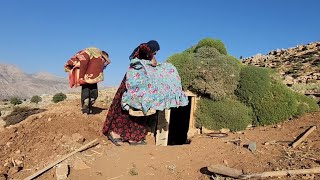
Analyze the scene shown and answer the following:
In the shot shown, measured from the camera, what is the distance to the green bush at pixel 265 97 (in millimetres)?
7539

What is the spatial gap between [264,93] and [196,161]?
2.86 metres

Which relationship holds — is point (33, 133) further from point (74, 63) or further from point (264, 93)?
point (264, 93)

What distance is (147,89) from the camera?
628cm

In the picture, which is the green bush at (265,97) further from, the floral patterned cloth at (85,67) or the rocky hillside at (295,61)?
the rocky hillside at (295,61)

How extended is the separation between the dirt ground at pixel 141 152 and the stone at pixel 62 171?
0.08 metres

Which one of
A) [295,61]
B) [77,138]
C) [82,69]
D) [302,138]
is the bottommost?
[77,138]

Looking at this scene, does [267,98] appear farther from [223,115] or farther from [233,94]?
[223,115]

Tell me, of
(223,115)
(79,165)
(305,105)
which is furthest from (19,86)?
(79,165)

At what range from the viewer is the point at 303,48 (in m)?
22.2

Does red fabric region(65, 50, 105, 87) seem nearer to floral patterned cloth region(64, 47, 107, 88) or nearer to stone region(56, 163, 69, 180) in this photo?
floral patterned cloth region(64, 47, 107, 88)

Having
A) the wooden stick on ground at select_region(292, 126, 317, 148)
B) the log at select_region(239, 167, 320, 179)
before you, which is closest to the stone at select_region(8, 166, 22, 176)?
the log at select_region(239, 167, 320, 179)

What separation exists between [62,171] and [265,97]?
15.2 ft

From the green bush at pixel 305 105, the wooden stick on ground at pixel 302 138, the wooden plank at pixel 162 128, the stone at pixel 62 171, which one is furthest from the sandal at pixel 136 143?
the green bush at pixel 305 105

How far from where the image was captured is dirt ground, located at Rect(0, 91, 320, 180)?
525cm
